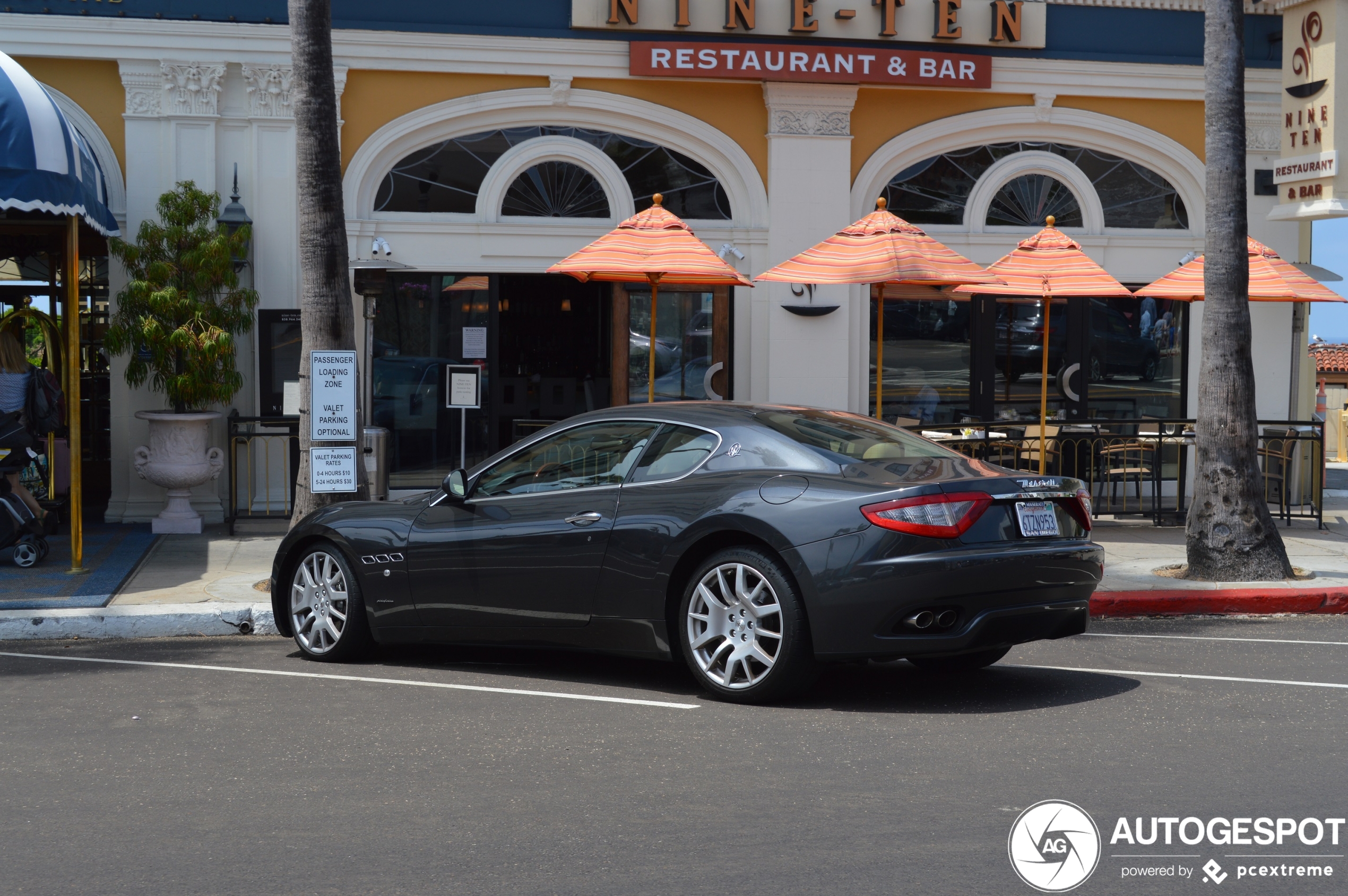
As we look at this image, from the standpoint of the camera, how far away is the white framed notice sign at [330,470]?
363 inches

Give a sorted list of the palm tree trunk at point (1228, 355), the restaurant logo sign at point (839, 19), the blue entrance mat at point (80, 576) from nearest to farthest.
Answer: the blue entrance mat at point (80, 576), the palm tree trunk at point (1228, 355), the restaurant logo sign at point (839, 19)

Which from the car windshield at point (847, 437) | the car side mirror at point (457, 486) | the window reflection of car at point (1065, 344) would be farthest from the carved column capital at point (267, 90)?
the car windshield at point (847, 437)

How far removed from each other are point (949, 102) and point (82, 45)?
9.00m

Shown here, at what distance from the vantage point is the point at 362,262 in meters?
13.6

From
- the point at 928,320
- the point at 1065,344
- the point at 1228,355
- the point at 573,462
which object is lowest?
the point at 573,462

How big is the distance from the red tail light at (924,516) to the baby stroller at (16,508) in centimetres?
718

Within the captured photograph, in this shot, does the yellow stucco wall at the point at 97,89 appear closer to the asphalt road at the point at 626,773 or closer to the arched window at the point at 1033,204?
the asphalt road at the point at 626,773

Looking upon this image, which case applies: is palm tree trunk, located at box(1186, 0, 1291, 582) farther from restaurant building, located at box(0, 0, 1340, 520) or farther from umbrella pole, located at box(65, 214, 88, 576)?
umbrella pole, located at box(65, 214, 88, 576)

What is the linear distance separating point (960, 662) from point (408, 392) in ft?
28.0

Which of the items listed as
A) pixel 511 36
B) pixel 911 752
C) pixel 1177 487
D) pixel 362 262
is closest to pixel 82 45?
pixel 362 262

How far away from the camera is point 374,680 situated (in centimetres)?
692

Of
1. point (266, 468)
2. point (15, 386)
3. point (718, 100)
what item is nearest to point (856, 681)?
point (15, 386)

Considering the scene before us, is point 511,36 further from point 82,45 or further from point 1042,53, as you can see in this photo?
point 1042,53

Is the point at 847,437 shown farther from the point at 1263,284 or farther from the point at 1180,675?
the point at 1263,284
